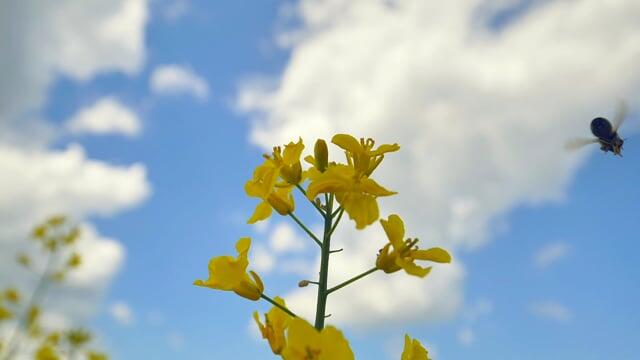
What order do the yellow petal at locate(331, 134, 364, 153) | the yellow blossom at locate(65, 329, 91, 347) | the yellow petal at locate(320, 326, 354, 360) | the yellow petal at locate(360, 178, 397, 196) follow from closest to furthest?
the yellow petal at locate(320, 326, 354, 360)
the yellow petal at locate(360, 178, 397, 196)
the yellow petal at locate(331, 134, 364, 153)
the yellow blossom at locate(65, 329, 91, 347)

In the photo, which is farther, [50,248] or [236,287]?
[50,248]

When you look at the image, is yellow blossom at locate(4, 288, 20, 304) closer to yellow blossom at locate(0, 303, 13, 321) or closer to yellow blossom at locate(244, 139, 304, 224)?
yellow blossom at locate(0, 303, 13, 321)

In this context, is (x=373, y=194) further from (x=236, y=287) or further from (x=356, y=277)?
(x=236, y=287)

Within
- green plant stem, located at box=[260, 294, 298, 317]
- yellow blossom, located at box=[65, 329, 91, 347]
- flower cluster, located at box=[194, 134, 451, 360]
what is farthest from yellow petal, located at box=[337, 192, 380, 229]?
yellow blossom, located at box=[65, 329, 91, 347]

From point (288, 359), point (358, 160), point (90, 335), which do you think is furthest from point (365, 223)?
point (90, 335)

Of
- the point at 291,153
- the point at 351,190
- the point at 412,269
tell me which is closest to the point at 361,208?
Answer: the point at 351,190

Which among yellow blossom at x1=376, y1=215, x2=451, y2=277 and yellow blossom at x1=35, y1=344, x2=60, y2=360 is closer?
yellow blossom at x1=376, y1=215, x2=451, y2=277
